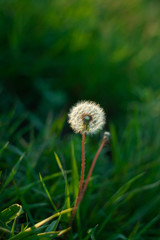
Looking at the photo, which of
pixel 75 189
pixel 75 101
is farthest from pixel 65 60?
pixel 75 189

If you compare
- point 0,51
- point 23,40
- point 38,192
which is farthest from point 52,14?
point 38,192

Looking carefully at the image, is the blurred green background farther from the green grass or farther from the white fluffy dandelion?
the white fluffy dandelion

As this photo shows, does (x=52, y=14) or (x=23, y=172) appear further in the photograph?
(x=52, y=14)

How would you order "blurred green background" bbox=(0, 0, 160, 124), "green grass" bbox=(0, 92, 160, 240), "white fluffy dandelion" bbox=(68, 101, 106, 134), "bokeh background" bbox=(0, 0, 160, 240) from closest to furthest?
1. "white fluffy dandelion" bbox=(68, 101, 106, 134)
2. "green grass" bbox=(0, 92, 160, 240)
3. "bokeh background" bbox=(0, 0, 160, 240)
4. "blurred green background" bbox=(0, 0, 160, 124)

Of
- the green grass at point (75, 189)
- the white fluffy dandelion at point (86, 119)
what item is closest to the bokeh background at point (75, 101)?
the green grass at point (75, 189)

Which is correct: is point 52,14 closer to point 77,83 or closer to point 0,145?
point 77,83

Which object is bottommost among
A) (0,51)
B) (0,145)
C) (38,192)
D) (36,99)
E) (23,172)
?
(38,192)

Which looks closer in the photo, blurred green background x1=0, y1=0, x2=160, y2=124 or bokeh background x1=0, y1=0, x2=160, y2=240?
bokeh background x1=0, y1=0, x2=160, y2=240

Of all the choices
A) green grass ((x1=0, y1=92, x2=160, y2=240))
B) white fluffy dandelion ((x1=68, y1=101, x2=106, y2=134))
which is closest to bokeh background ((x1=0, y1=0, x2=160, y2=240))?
green grass ((x1=0, y1=92, x2=160, y2=240))

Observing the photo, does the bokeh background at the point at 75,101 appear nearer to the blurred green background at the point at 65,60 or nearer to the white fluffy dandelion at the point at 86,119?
the blurred green background at the point at 65,60
